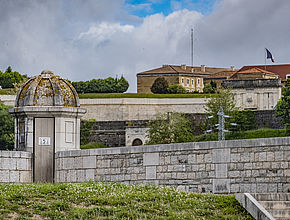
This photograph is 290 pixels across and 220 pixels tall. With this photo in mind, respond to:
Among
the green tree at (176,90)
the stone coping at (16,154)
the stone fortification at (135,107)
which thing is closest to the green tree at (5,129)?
the stone fortification at (135,107)

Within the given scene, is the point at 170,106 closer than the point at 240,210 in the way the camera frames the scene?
No

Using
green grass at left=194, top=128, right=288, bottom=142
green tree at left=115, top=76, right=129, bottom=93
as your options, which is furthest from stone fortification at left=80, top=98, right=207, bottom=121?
green tree at left=115, top=76, right=129, bottom=93

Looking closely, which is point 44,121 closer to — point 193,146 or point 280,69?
point 193,146

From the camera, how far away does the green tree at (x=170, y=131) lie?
6362 cm

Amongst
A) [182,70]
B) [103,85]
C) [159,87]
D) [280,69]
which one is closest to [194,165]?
[103,85]

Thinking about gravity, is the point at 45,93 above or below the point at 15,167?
above

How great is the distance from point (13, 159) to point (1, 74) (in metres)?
84.0

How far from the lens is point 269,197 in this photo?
1302 centimetres

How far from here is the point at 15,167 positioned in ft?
57.9

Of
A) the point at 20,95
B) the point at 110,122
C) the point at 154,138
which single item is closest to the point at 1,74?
the point at 110,122

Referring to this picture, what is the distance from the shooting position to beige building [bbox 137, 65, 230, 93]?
109312mm

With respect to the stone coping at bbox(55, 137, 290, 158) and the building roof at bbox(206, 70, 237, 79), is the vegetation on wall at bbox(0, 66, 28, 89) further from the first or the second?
the stone coping at bbox(55, 137, 290, 158)

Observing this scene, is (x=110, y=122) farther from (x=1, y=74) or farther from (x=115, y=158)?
(x=115, y=158)

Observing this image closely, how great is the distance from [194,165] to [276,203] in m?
3.24
